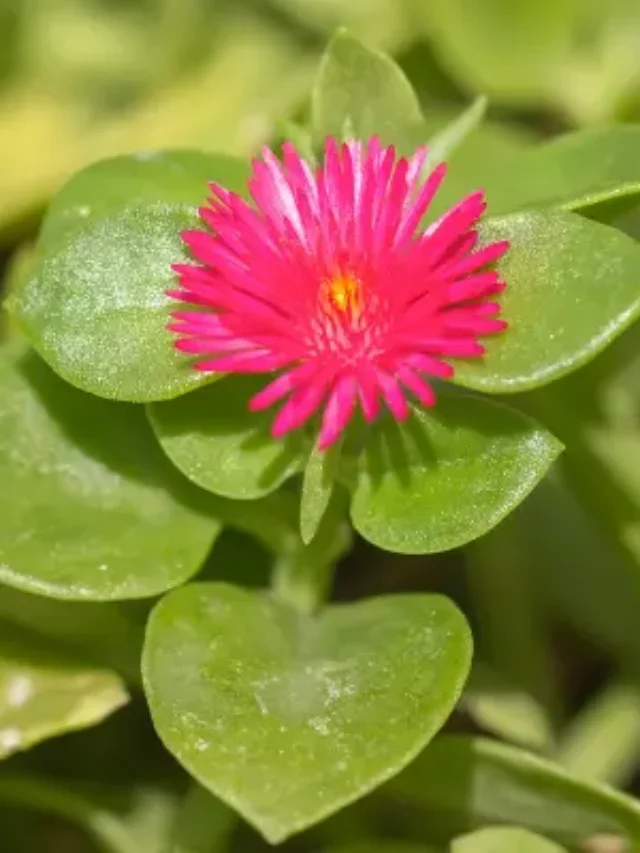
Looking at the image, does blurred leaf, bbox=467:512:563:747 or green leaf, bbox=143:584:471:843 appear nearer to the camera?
green leaf, bbox=143:584:471:843

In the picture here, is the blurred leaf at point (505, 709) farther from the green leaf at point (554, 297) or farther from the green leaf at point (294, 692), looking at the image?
the green leaf at point (554, 297)

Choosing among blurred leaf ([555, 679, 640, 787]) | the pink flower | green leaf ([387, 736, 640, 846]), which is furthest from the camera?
blurred leaf ([555, 679, 640, 787])

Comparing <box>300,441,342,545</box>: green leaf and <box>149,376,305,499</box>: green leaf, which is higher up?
<box>300,441,342,545</box>: green leaf

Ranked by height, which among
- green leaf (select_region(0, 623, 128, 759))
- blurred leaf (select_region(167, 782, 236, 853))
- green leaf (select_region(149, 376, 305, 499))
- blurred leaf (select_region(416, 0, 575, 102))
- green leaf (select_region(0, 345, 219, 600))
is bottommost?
blurred leaf (select_region(167, 782, 236, 853))

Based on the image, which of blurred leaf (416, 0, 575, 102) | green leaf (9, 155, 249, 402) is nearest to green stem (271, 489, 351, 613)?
green leaf (9, 155, 249, 402)

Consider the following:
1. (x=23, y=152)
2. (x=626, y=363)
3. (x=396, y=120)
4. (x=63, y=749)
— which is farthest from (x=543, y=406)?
(x=23, y=152)

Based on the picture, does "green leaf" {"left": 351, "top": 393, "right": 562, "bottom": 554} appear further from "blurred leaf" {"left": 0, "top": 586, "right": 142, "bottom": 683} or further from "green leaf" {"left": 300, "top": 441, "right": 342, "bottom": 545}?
"blurred leaf" {"left": 0, "top": 586, "right": 142, "bottom": 683}

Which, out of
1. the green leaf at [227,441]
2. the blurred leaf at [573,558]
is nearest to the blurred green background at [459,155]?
the blurred leaf at [573,558]
